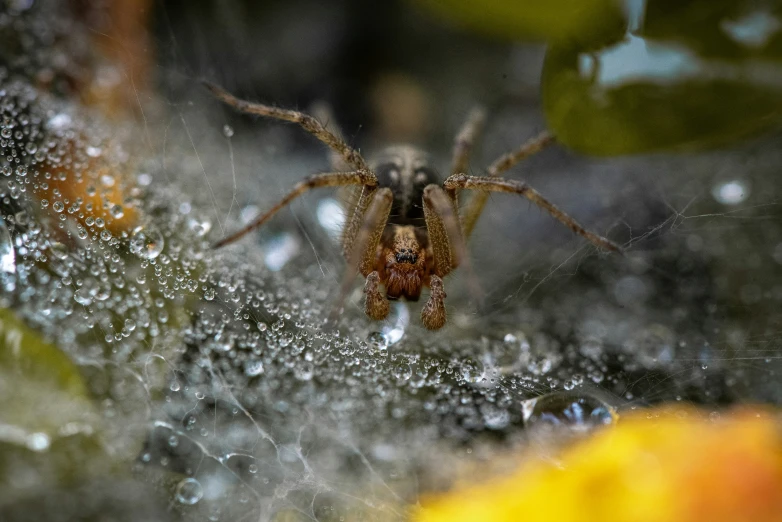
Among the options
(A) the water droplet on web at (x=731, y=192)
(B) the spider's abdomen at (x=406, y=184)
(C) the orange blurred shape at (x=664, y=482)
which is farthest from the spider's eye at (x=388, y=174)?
(C) the orange blurred shape at (x=664, y=482)

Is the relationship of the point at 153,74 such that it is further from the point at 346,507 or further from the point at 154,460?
the point at 346,507

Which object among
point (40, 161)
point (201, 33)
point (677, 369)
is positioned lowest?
point (677, 369)

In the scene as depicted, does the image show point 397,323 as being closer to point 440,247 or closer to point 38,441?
point 440,247

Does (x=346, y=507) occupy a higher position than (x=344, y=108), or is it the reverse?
(x=344, y=108)

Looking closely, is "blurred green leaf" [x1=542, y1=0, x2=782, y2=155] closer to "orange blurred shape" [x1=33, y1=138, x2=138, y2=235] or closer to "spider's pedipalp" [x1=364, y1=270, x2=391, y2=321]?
"spider's pedipalp" [x1=364, y1=270, x2=391, y2=321]

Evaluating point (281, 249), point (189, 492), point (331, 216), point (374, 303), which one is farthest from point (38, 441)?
point (331, 216)

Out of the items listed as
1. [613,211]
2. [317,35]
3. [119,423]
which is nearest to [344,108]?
[317,35]

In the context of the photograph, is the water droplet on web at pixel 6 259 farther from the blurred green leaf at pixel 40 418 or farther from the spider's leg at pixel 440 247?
the spider's leg at pixel 440 247

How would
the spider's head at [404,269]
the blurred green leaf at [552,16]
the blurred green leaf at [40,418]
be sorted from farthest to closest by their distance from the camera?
1. the spider's head at [404,269]
2. the blurred green leaf at [552,16]
3. the blurred green leaf at [40,418]
